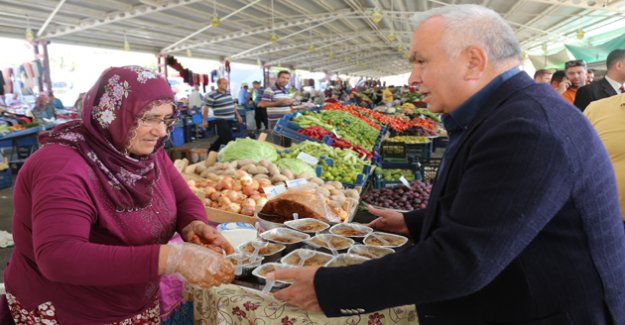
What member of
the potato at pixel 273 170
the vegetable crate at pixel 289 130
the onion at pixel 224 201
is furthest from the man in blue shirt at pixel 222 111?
the onion at pixel 224 201

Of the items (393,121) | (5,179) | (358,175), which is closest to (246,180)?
(358,175)

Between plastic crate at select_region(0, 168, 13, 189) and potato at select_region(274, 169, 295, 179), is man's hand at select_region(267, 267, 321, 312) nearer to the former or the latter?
potato at select_region(274, 169, 295, 179)

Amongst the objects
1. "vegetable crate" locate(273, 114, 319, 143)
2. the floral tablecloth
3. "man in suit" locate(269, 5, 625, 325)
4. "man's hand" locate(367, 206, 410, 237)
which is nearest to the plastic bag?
"man's hand" locate(367, 206, 410, 237)

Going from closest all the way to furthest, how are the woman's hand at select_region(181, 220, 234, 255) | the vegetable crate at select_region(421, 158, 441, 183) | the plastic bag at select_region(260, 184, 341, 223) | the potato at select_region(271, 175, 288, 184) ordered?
the woman's hand at select_region(181, 220, 234, 255) < the plastic bag at select_region(260, 184, 341, 223) < the potato at select_region(271, 175, 288, 184) < the vegetable crate at select_region(421, 158, 441, 183)

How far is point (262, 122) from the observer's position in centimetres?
1240

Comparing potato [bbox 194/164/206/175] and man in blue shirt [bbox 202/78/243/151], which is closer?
potato [bbox 194/164/206/175]

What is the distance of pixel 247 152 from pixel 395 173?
1780 millimetres

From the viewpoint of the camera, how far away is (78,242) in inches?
46.6

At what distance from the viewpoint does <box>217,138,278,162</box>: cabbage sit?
159 inches

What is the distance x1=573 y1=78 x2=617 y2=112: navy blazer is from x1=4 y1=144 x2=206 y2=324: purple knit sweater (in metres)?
4.63

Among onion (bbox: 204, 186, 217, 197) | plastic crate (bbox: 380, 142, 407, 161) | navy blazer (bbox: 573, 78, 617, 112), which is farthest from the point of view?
plastic crate (bbox: 380, 142, 407, 161)

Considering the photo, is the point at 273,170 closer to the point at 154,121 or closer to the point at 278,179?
the point at 278,179

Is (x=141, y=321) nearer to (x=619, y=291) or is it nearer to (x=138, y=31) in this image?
(x=619, y=291)

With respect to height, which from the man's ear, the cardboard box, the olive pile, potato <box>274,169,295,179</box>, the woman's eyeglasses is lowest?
the olive pile
